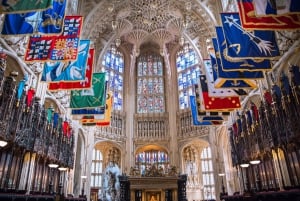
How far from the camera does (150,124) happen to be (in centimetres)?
3064

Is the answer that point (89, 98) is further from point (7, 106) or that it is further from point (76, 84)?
point (7, 106)

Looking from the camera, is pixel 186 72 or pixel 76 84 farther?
pixel 186 72

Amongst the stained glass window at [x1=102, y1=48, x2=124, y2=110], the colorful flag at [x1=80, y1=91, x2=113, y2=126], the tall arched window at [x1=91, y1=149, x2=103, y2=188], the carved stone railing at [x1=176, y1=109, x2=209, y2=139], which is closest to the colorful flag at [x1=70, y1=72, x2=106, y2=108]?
the colorful flag at [x1=80, y1=91, x2=113, y2=126]

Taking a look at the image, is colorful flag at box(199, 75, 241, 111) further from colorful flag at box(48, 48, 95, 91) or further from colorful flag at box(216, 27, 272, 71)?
colorful flag at box(48, 48, 95, 91)

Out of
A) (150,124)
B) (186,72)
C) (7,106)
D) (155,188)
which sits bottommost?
(155,188)

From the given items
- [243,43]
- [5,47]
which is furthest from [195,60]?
[5,47]

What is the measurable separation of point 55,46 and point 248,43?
9104mm

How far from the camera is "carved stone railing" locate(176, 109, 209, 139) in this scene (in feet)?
90.5

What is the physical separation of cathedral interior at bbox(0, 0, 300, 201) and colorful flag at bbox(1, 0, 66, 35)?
1131 millimetres

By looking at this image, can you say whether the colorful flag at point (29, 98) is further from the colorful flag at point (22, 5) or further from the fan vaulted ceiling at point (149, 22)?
the fan vaulted ceiling at point (149, 22)

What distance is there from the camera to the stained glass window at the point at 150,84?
105ft

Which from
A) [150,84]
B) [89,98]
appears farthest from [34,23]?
[150,84]

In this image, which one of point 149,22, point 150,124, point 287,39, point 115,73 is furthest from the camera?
point 115,73

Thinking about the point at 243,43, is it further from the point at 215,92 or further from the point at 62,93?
the point at 62,93
